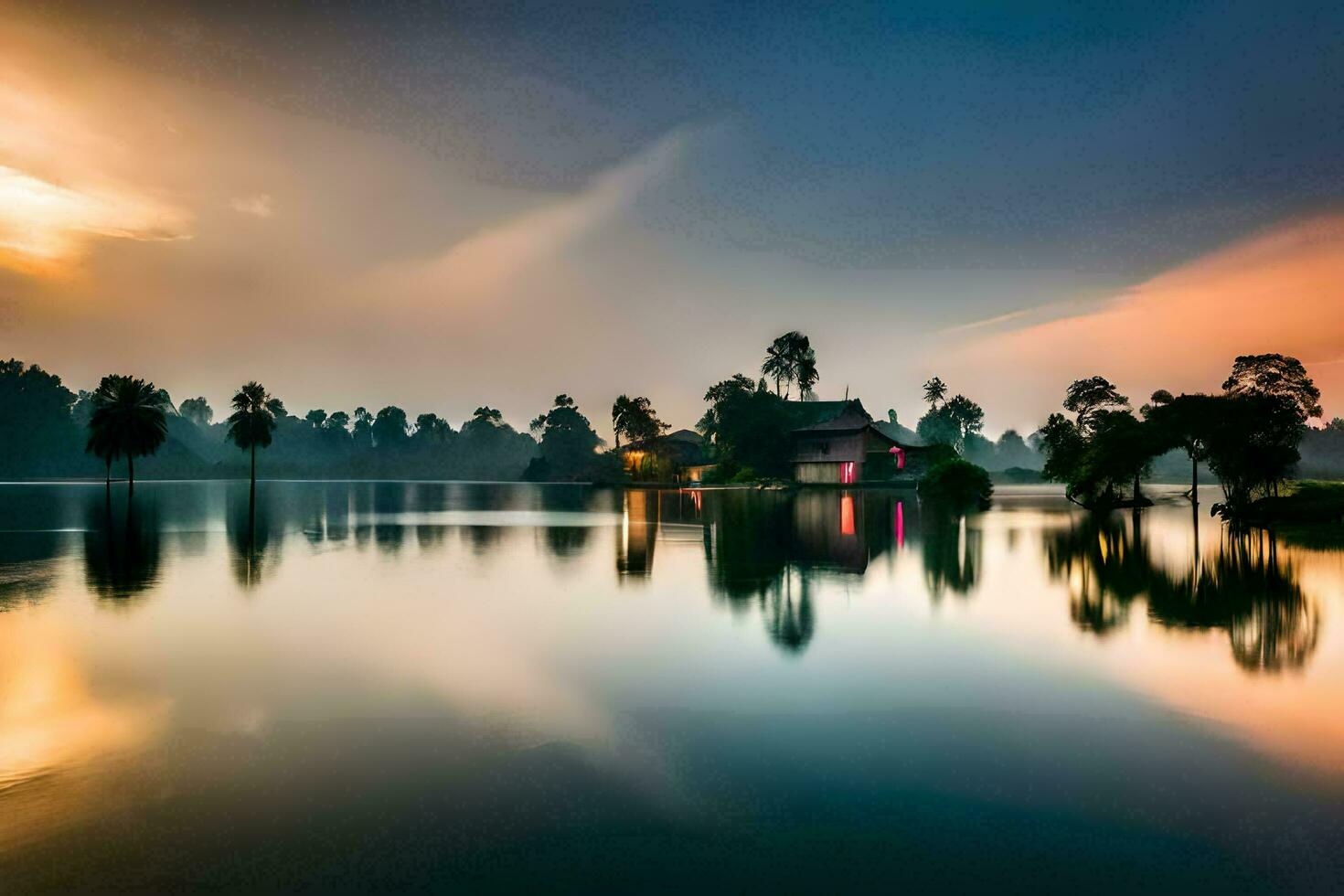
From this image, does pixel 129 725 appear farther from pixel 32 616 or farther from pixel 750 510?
pixel 750 510

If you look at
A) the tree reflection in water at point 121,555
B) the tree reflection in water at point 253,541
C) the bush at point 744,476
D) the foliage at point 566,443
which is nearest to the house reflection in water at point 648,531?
the tree reflection in water at point 253,541

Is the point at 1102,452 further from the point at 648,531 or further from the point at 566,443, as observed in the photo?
the point at 566,443

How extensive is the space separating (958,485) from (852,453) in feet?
81.6

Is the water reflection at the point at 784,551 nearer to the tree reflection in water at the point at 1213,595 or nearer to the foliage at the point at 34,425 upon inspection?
the tree reflection in water at the point at 1213,595

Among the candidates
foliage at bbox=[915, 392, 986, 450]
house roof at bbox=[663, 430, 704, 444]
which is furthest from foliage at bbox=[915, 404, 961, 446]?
house roof at bbox=[663, 430, 704, 444]

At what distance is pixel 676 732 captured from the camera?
8.62 m

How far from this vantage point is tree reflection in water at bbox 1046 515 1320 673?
43.7 feet

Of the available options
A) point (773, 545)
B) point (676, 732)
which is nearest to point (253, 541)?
point (773, 545)

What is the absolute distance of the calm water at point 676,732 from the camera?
19.2ft

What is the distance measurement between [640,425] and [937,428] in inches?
2906

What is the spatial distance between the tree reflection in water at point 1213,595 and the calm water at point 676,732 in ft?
0.51

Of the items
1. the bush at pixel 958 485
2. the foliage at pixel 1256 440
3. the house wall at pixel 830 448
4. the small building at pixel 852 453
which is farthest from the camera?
the small building at pixel 852 453

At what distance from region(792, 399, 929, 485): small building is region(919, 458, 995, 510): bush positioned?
21944mm

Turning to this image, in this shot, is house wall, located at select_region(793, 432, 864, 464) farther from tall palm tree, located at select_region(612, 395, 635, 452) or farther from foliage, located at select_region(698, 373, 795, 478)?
tall palm tree, located at select_region(612, 395, 635, 452)
